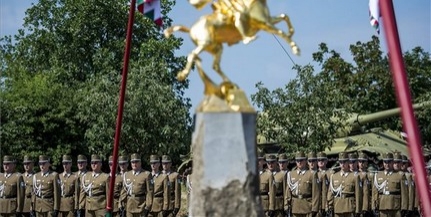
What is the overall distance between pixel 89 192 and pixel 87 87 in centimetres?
1844

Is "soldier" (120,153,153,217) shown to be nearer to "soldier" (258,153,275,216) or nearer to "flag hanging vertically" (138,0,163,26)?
"soldier" (258,153,275,216)

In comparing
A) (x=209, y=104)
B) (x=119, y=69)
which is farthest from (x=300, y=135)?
(x=209, y=104)

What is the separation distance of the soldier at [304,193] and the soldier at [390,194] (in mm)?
1070

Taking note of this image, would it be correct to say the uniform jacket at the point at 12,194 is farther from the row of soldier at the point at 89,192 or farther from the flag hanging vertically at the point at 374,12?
the flag hanging vertically at the point at 374,12

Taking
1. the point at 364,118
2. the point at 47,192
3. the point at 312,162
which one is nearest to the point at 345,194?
the point at 312,162

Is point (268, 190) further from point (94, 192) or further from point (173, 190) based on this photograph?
point (94, 192)

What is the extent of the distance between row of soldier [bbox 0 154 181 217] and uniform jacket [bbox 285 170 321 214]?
2.07 metres

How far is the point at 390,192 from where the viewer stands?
17.0 meters

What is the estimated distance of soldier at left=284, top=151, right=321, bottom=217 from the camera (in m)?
16.9

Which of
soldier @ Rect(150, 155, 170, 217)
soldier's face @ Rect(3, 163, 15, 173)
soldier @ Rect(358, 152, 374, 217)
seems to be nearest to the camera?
soldier @ Rect(358, 152, 374, 217)

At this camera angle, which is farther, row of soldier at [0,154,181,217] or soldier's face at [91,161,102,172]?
soldier's face at [91,161,102,172]

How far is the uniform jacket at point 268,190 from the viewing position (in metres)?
17.2

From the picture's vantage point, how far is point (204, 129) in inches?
280

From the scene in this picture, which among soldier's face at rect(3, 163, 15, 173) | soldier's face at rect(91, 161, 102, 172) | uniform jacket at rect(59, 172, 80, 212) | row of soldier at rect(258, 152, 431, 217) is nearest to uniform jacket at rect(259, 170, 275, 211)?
row of soldier at rect(258, 152, 431, 217)
